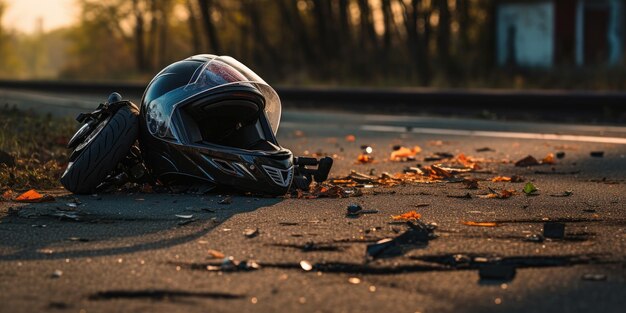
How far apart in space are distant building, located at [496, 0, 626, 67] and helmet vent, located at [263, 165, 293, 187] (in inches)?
1290

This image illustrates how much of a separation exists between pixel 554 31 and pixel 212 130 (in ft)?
113

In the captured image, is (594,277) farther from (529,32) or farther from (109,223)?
(529,32)

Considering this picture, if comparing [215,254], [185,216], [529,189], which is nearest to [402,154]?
[529,189]

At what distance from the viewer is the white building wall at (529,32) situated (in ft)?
134

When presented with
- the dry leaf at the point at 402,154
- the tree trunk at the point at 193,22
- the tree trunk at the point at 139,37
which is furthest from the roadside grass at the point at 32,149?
the tree trunk at the point at 139,37

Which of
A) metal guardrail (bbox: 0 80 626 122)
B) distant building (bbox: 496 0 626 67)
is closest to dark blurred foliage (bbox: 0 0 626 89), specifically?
distant building (bbox: 496 0 626 67)

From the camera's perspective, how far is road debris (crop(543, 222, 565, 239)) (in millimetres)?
5465

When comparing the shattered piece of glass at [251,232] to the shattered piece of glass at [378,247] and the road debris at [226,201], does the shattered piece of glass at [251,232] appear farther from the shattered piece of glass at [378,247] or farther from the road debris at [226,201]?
the road debris at [226,201]

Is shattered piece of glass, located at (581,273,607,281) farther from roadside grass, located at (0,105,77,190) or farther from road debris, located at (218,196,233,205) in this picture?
roadside grass, located at (0,105,77,190)

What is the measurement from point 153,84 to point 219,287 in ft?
11.5

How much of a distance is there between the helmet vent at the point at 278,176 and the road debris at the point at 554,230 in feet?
6.43

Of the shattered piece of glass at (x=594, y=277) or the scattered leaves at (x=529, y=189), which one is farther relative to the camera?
the scattered leaves at (x=529, y=189)

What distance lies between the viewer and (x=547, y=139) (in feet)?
40.5

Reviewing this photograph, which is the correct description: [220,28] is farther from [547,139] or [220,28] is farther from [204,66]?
[204,66]
